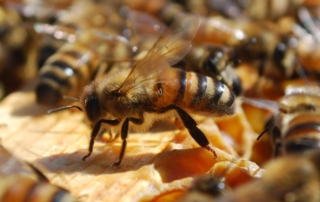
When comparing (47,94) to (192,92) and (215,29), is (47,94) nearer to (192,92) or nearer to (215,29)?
(192,92)

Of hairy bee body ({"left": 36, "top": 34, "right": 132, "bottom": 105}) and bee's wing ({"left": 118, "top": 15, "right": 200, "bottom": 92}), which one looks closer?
bee's wing ({"left": 118, "top": 15, "right": 200, "bottom": 92})

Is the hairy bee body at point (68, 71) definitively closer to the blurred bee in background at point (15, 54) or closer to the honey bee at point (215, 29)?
the blurred bee in background at point (15, 54)

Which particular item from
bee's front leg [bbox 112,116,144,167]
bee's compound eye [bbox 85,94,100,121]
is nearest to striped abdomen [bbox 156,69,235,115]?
bee's front leg [bbox 112,116,144,167]

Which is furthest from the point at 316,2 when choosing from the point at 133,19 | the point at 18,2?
the point at 18,2

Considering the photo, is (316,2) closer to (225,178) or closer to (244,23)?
(244,23)

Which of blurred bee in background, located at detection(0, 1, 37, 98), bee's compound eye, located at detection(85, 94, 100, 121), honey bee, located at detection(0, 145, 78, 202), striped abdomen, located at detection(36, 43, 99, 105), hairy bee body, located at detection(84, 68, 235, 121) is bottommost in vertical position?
blurred bee in background, located at detection(0, 1, 37, 98)

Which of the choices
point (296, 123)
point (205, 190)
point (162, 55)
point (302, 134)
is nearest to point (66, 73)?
point (162, 55)

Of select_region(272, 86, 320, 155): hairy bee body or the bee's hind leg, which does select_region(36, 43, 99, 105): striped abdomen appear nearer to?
the bee's hind leg

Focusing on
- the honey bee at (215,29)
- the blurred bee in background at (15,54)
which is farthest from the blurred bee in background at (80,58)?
the honey bee at (215,29)
